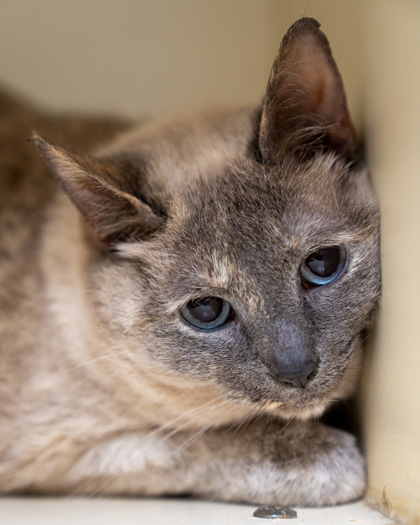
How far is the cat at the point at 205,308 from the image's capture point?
51.9 inches

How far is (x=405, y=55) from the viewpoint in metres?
1.15

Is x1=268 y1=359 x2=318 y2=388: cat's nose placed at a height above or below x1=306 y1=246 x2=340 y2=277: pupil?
below

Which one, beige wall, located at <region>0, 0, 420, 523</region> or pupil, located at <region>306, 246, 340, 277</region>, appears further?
pupil, located at <region>306, 246, 340, 277</region>

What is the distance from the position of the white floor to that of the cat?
56 millimetres

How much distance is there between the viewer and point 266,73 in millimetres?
1786

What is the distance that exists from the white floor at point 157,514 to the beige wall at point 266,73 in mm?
91

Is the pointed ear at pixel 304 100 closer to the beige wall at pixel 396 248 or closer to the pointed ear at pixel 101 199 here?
the beige wall at pixel 396 248

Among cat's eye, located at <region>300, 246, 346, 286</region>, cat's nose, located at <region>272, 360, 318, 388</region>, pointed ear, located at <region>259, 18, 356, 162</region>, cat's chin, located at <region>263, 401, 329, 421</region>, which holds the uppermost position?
pointed ear, located at <region>259, 18, 356, 162</region>

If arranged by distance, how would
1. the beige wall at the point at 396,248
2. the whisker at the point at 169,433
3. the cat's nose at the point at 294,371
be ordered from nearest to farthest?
1. the beige wall at the point at 396,248
2. the cat's nose at the point at 294,371
3. the whisker at the point at 169,433

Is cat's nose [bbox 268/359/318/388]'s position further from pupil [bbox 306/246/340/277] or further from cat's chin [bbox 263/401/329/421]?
pupil [bbox 306/246/340/277]

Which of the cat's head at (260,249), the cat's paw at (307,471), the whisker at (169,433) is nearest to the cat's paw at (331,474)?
the cat's paw at (307,471)

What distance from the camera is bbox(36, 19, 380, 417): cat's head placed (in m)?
1.30

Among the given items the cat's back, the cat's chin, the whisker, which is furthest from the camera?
the cat's back

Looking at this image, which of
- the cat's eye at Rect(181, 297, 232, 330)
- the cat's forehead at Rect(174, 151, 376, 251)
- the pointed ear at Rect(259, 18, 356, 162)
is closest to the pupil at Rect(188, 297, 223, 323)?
the cat's eye at Rect(181, 297, 232, 330)
